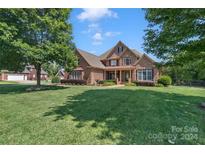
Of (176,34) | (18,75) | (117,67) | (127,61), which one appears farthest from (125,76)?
(18,75)

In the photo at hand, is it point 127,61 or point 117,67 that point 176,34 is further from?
point 127,61

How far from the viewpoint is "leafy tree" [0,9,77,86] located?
44.4ft

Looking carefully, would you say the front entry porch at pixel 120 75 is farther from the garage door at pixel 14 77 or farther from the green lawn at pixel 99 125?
the garage door at pixel 14 77

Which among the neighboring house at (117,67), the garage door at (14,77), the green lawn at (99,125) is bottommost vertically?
the green lawn at (99,125)

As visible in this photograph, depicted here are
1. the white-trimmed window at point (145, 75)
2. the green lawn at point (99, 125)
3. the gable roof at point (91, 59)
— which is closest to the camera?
the green lawn at point (99, 125)

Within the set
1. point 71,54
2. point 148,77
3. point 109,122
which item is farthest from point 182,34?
point 148,77

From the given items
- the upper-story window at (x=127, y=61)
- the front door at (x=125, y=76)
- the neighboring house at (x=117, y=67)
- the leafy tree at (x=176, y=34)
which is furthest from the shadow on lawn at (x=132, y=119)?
the front door at (x=125, y=76)

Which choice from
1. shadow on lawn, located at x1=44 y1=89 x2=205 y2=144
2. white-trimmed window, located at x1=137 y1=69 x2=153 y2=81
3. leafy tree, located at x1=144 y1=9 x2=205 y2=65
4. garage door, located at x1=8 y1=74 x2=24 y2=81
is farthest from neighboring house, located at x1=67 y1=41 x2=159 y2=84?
garage door, located at x1=8 y1=74 x2=24 y2=81

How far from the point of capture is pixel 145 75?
25.8 m

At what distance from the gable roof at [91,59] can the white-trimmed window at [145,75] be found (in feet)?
18.1

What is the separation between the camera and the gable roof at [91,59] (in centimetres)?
2650

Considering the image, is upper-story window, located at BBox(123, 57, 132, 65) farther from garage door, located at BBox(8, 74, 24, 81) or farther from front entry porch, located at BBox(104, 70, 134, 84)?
garage door, located at BBox(8, 74, 24, 81)
